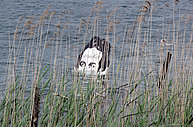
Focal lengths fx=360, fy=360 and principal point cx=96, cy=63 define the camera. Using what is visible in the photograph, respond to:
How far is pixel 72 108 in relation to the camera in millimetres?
3320

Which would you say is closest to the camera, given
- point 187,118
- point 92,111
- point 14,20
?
point 92,111

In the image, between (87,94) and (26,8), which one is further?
(26,8)

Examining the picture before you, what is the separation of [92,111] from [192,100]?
106 centimetres

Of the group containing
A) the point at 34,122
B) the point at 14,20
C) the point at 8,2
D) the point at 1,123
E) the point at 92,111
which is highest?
the point at 8,2

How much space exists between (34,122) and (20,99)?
1944 millimetres

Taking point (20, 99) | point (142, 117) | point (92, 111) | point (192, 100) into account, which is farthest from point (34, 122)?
point (192, 100)

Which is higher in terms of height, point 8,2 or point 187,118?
point 8,2

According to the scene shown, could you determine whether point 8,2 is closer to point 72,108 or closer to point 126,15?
point 126,15

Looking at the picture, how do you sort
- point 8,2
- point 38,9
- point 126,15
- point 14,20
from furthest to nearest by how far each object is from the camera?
point 8,2, point 38,9, point 126,15, point 14,20

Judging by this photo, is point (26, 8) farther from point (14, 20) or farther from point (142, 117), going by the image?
point (142, 117)

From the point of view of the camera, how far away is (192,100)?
3.56 metres

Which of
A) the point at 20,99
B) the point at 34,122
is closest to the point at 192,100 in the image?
the point at 20,99

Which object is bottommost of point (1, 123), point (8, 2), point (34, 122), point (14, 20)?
point (1, 123)

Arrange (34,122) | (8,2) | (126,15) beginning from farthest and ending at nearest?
(8,2) → (126,15) → (34,122)
